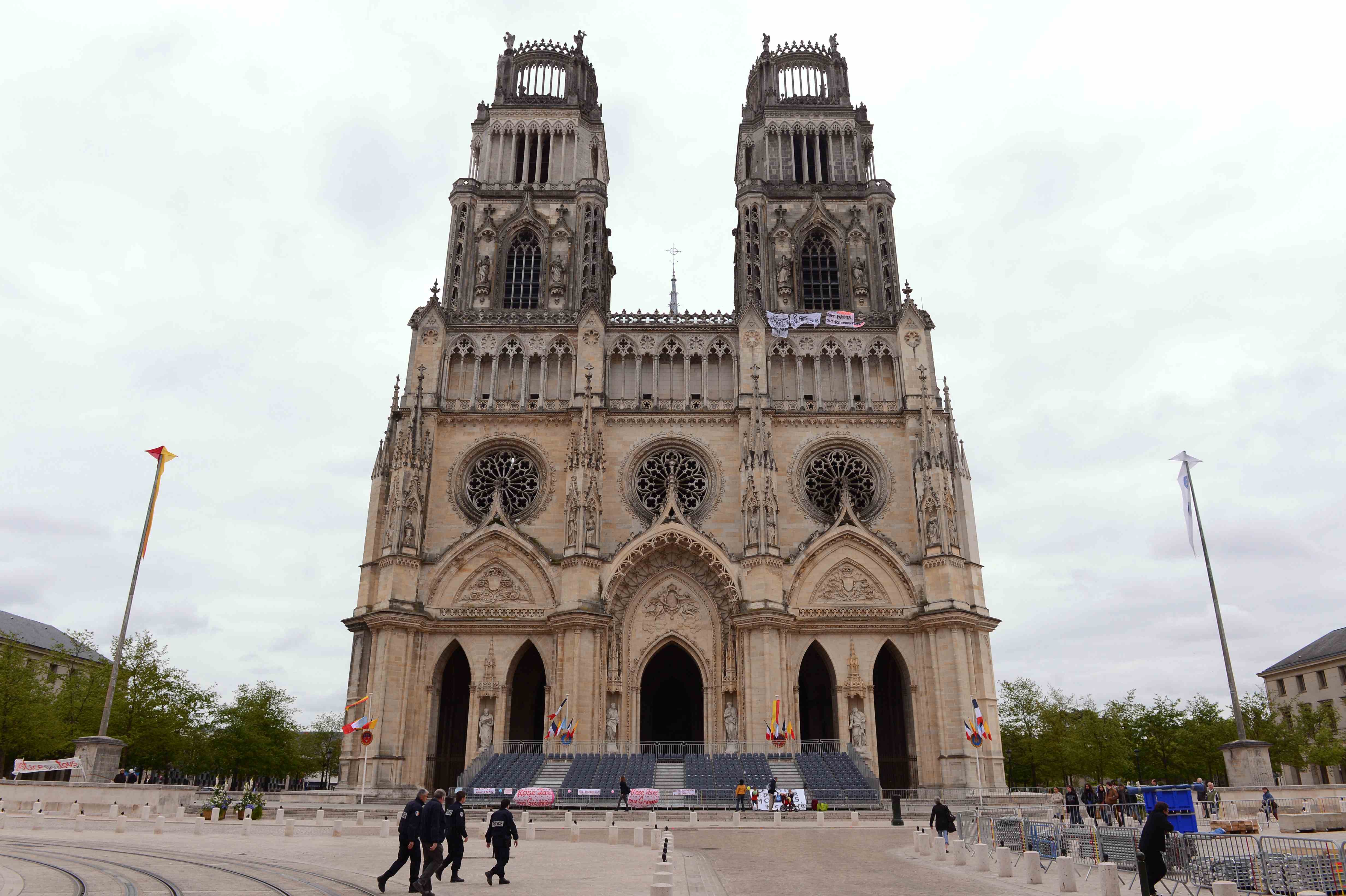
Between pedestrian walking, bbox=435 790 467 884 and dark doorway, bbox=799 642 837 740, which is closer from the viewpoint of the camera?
pedestrian walking, bbox=435 790 467 884

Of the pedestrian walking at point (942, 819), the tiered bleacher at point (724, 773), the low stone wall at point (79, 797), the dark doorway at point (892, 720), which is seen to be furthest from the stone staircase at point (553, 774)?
the pedestrian walking at point (942, 819)

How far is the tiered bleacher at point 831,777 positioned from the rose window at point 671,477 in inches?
547

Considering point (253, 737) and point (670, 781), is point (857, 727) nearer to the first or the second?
point (670, 781)

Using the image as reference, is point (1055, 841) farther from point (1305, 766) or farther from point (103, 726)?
point (1305, 766)

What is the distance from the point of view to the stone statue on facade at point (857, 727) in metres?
41.7

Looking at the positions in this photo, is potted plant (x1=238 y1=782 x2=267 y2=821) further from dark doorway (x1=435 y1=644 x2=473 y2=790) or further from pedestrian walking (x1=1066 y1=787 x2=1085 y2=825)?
pedestrian walking (x1=1066 y1=787 x2=1085 y2=825)

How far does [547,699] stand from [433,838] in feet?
96.4

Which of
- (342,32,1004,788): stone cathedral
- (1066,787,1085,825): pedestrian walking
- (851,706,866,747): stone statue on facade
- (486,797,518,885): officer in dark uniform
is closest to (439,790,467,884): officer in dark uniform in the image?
(486,797,518,885): officer in dark uniform

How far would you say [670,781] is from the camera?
37.1 m

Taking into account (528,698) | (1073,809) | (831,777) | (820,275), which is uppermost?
(820,275)

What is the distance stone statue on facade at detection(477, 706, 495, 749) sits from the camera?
41.6 metres

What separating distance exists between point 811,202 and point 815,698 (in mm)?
29128

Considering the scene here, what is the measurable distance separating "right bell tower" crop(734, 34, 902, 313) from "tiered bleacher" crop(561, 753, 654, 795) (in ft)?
84.0

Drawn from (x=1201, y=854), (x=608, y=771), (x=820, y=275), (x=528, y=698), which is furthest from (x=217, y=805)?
(x=820, y=275)
